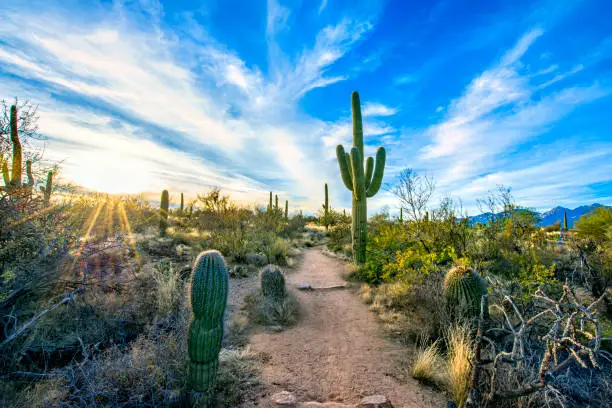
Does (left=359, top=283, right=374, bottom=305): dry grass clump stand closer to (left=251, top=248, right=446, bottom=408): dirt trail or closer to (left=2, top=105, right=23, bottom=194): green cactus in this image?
(left=251, top=248, right=446, bottom=408): dirt trail

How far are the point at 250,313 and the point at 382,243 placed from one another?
157 inches

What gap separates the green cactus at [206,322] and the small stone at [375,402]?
163 centimetres

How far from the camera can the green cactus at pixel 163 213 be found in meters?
15.6

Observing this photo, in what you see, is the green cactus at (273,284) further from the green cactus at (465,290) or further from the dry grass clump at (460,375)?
the dry grass clump at (460,375)

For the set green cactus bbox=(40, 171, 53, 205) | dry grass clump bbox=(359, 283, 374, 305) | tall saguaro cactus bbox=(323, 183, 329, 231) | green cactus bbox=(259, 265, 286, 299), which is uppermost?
tall saguaro cactus bbox=(323, 183, 329, 231)

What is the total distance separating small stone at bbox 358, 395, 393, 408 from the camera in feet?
10.2

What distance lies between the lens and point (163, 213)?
17172 millimetres

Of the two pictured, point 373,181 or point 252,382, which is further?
point 373,181

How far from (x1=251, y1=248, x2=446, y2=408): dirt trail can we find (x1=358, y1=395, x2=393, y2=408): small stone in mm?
120

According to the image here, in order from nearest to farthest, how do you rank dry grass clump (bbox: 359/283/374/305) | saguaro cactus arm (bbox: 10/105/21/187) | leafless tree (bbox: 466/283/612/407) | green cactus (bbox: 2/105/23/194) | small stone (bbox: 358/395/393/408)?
1. leafless tree (bbox: 466/283/612/407)
2. small stone (bbox: 358/395/393/408)
3. green cactus (bbox: 2/105/23/194)
4. saguaro cactus arm (bbox: 10/105/21/187)
5. dry grass clump (bbox: 359/283/374/305)

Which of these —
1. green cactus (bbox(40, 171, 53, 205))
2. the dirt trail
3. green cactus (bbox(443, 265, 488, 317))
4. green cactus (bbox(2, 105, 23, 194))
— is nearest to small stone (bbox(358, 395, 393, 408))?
the dirt trail

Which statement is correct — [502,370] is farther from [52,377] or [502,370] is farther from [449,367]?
[52,377]

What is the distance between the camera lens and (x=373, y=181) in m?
10.5

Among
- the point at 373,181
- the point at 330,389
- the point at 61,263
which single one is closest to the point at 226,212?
the point at 373,181
